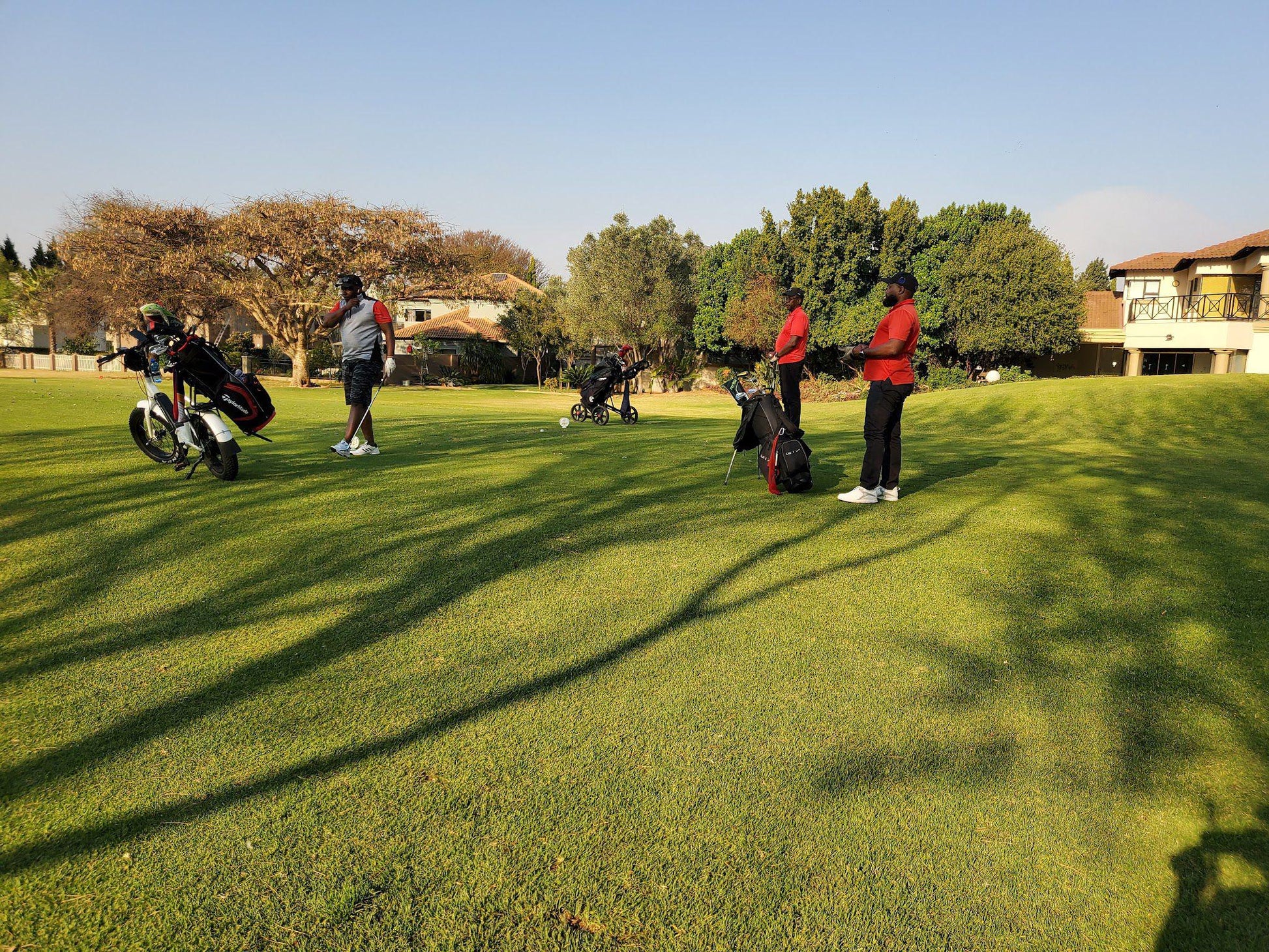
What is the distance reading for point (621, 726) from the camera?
3.13m

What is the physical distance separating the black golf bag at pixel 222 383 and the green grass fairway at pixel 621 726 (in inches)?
56.6

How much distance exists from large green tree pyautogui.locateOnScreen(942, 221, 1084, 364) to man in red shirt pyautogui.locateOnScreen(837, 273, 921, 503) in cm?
3421

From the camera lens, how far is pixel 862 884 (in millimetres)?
2320

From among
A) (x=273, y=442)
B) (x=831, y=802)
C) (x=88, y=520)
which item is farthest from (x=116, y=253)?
(x=831, y=802)

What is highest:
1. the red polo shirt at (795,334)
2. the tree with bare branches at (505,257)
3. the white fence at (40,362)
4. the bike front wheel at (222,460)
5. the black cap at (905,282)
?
the tree with bare branches at (505,257)

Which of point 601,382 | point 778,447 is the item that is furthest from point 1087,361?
point 778,447

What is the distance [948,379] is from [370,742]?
40340 mm

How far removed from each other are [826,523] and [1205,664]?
2908 millimetres

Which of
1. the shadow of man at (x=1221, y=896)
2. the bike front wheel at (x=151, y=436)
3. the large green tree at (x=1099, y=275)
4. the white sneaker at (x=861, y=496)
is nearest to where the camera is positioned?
the shadow of man at (x=1221, y=896)

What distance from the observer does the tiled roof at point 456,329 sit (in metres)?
59.2

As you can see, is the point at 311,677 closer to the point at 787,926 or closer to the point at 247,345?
the point at 787,926

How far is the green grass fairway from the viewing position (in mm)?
2205

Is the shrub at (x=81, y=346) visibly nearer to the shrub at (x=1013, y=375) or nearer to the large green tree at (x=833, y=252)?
the large green tree at (x=833, y=252)

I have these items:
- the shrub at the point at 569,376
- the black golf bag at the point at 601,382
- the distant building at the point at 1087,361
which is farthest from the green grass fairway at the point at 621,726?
the distant building at the point at 1087,361
